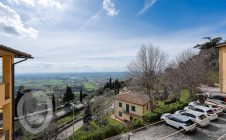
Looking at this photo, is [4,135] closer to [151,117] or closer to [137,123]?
[137,123]

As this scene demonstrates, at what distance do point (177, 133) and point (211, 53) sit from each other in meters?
34.8

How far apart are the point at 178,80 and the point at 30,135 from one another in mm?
22132

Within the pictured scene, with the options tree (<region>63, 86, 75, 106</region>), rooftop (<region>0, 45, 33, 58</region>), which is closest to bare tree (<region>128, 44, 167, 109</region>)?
rooftop (<region>0, 45, 33, 58</region>)

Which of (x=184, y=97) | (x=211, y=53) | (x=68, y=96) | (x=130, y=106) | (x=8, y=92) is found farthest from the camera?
(x=68, y=96)

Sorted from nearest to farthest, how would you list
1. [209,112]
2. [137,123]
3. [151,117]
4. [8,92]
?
[8,92]
[137,123]
[209,112]
[151,117]

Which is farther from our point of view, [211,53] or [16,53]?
[211,53]

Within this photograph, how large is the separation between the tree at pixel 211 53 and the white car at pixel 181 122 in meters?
27.9

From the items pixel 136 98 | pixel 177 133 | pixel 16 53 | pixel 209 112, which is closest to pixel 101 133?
pixel 177 133

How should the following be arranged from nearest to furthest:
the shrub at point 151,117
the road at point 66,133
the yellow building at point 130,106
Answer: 1. the shrub at point 151,117
2. the road at point 66,133
3. the yellow building at point 130,106

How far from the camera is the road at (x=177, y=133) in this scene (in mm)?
15219

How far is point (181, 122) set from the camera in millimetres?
16312

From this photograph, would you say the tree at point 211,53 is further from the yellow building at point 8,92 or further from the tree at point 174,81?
the yellow building at point 8,92

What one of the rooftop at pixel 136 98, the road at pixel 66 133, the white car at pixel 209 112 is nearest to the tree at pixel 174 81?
the rooftop at pixel 136 98

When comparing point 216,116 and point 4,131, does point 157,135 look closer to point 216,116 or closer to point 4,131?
Answer: point 216,116
